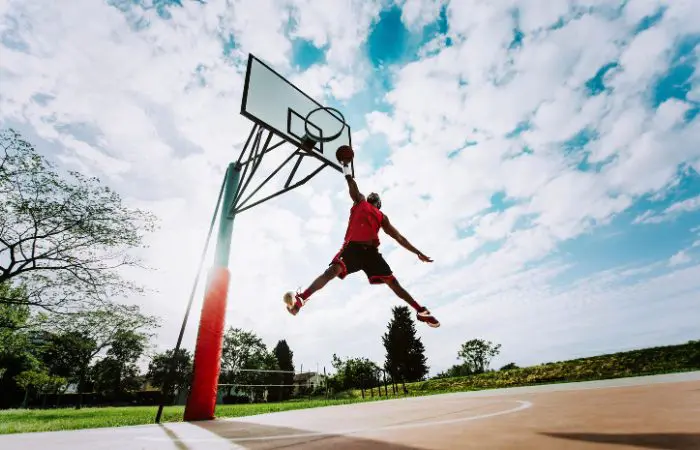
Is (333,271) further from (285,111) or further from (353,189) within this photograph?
(285,111)

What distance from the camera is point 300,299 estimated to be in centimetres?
416

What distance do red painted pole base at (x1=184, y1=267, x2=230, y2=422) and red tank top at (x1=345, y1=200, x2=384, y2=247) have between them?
10.8ft

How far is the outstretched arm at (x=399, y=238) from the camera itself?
484cm

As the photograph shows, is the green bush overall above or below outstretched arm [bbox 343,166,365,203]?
below

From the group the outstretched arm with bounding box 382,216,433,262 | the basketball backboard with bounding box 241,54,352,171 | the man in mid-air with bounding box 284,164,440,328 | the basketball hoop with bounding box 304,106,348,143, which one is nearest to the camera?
the man in mid-air with bounding box 284,164,440,328

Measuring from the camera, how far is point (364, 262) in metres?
4.47

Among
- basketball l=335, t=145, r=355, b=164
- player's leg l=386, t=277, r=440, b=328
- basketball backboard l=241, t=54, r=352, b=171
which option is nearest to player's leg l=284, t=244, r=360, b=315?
player's leg l=386, t=277, r=440, b=328

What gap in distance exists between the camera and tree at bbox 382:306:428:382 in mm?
51750

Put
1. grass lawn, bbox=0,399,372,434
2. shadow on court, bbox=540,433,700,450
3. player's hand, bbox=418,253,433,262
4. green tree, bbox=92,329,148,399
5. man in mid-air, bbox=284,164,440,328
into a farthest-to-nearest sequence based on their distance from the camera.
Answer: green tree, bbox=92,329,148,399 < grass lawn, bbox=0,399,372,434 < player's hand, bbox=418,253,433,262 < man in mid-air, bbox=284,164,440,328 < shadow on court, bbox=540,433,700,450

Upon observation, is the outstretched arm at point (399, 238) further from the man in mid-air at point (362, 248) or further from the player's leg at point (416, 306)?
the player's leg at point (416, 306)

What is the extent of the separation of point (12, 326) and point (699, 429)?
86.6 ft

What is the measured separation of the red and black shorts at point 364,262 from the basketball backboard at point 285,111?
3.87 m

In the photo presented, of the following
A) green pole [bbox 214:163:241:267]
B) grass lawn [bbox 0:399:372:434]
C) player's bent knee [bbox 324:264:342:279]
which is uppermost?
green pole [bbox 214:163:241:267]

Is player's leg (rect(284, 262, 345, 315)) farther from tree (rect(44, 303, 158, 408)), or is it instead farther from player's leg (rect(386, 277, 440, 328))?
tree (rect(44, 303, 158, 408))
